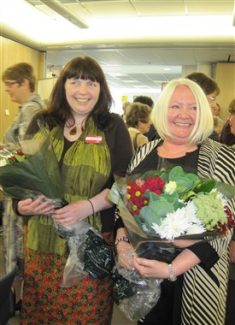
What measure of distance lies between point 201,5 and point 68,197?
507cm

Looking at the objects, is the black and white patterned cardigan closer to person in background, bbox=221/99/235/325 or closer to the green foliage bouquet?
the green foliage bouquet

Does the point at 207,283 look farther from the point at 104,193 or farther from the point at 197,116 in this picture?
the point at 197,116

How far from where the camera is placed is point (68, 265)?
65.3 inches

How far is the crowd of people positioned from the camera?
155cm

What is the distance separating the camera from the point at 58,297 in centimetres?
175

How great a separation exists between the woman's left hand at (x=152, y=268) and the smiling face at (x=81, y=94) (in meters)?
0.78

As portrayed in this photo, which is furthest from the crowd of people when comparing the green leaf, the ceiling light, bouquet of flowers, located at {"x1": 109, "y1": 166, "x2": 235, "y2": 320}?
the ceiling light

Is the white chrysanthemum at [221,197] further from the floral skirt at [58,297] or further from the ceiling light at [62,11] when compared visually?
the ceiling light at [62,11]

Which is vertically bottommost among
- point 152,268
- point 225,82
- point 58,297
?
point 58,297

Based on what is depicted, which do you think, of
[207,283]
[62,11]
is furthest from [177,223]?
[62,11]

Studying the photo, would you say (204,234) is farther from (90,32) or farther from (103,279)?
(90,32)

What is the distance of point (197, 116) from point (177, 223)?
587 mm

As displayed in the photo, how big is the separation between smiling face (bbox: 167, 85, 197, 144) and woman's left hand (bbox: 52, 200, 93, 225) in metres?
0.50

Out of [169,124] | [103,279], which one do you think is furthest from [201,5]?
[103,279]
